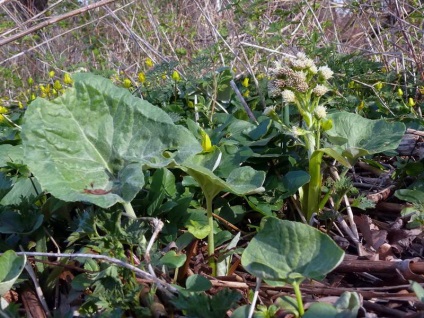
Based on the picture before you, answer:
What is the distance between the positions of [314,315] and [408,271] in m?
0.36

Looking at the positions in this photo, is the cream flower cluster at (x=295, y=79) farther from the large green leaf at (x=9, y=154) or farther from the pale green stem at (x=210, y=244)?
the large green leaf at (x=9, y=154)

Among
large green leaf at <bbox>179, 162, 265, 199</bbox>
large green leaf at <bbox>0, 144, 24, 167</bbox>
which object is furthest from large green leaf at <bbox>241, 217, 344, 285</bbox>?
large green leaf at <bbox>0, 144, 24, 167</bbox>

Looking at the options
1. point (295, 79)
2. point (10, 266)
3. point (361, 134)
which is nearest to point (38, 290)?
point (10, 266)

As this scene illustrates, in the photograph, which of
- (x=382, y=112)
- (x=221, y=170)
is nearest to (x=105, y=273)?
(x=221, y=170)

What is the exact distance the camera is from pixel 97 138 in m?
1.31

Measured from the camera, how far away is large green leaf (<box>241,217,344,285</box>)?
3.21ft

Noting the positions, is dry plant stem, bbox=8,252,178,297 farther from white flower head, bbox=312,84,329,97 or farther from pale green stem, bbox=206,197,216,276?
white flower head, bbox=312,84,329,97

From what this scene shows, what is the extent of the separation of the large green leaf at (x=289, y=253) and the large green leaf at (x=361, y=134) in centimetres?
46

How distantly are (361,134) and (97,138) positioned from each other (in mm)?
773

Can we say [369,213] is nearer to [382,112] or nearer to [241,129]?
[241,129]

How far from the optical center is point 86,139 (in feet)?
4.27

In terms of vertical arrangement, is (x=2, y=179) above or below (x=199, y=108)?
above

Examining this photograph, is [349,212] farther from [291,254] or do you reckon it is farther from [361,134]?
[291,254]

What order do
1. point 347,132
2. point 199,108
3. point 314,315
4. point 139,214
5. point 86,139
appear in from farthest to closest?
point 199,108
point 347,132
point 139,214
point 86,139
point 314,315
